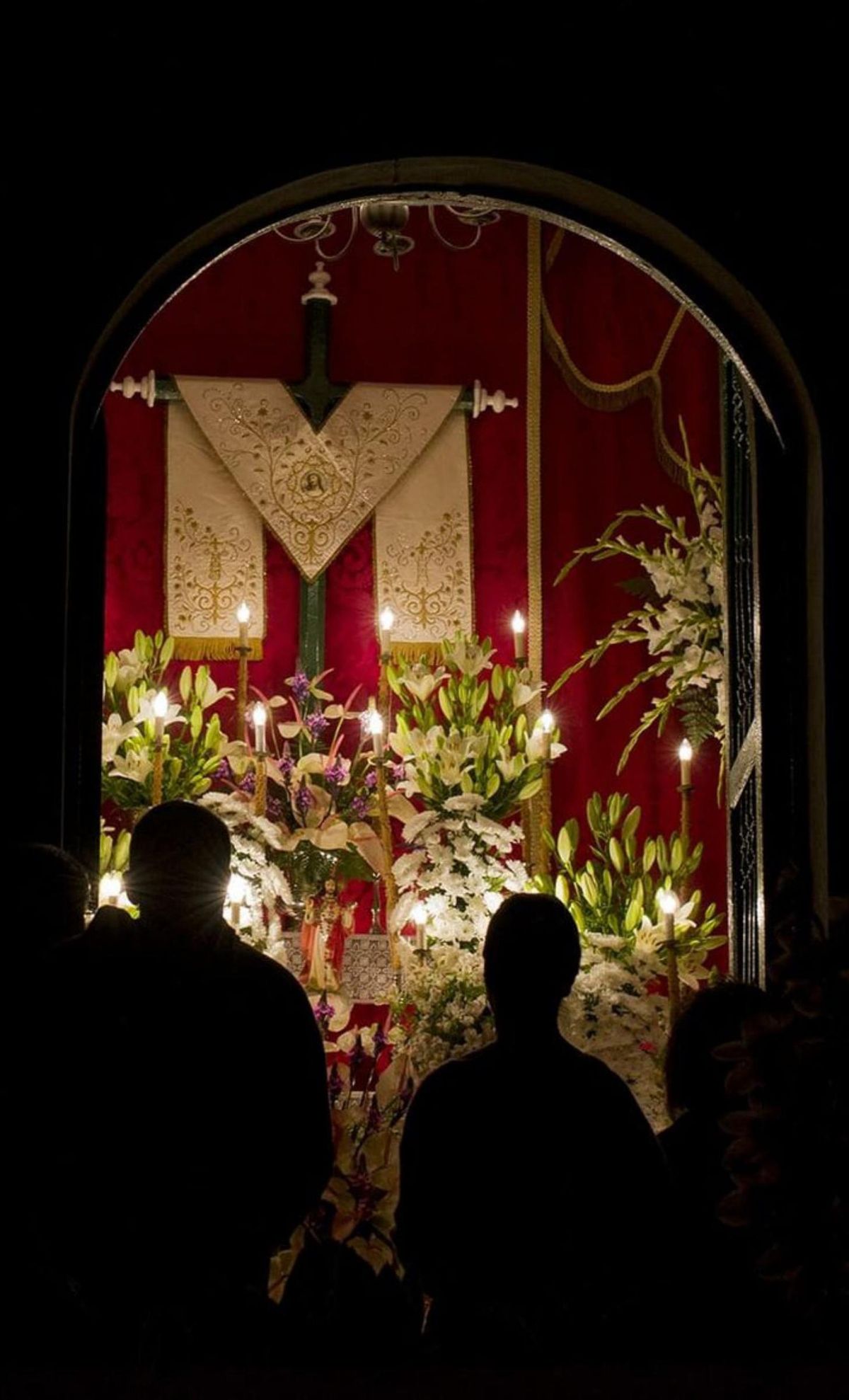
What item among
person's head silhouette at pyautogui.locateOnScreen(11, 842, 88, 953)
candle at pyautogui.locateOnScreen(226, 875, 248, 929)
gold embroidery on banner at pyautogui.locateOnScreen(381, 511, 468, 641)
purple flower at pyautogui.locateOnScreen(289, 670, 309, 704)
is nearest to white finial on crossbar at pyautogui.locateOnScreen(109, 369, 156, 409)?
gold embroidery on banner at pyautogui.locateOnScreen(381, 511, 468, 641)

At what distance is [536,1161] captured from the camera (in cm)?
240

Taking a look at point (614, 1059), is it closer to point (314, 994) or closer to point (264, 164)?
point (314, 994)

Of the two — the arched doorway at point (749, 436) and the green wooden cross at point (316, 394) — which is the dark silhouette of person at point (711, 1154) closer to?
the arched doorway at point (749, 436)

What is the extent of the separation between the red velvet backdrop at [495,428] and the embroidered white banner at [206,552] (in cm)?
7

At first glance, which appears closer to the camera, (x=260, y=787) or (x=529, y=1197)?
(x=529, y=1197)

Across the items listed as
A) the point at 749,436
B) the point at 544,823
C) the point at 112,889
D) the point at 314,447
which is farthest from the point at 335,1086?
the point at 314,447

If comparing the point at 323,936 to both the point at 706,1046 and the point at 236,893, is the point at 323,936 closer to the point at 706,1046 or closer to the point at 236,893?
the point at 236,893

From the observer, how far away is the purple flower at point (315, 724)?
18.4 feet

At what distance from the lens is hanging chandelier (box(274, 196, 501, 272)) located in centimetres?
552

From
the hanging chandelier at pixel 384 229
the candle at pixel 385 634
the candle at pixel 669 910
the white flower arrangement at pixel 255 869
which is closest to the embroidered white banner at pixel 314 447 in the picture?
the hanging chandelier at pixel 384 229

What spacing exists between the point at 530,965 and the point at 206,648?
158 inches

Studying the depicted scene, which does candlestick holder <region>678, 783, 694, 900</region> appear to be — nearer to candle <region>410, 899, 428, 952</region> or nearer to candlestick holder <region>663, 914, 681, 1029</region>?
candle <region>410, 899, 428, 952</region>

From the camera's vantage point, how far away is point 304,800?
5.35m

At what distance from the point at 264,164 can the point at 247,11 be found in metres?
0.29
